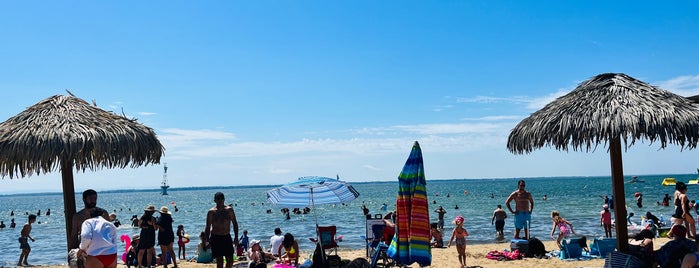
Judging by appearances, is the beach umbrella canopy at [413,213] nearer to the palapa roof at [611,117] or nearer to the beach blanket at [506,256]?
the palapa roof at [611,117]

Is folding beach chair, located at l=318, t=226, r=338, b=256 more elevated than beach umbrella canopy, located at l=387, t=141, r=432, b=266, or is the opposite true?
beach umbrella canopy, located at l=387, t=141, r=432, b=266

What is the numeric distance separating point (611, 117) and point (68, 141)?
6.69 meters

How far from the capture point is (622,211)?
7391 mm

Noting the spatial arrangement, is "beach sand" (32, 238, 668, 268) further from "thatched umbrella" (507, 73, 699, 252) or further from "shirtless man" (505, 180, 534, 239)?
"thatched umbrella" (507, 73, 699, 252)

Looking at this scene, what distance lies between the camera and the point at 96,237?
19.0 feet

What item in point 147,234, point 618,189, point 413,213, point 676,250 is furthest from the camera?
point 147,234

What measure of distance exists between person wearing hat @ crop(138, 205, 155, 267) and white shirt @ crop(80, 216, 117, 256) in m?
4.19

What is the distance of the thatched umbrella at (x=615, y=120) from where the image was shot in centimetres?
697

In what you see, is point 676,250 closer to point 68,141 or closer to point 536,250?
point 536,250

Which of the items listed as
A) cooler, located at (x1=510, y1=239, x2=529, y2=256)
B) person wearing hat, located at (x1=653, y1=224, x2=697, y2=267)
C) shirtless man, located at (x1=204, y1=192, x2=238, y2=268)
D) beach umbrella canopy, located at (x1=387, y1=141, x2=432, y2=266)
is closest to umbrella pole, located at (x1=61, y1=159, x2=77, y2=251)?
shirtless man, located at (x1=204, y1=192, x2=238, y2=268)

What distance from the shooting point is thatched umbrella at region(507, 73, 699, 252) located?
22.9 feet

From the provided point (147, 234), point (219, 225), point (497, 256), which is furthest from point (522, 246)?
point (147, 234)

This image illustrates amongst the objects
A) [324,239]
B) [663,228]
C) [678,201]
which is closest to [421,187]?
[324,239]

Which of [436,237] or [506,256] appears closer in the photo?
[506,256]
